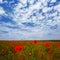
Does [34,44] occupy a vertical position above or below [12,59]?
above

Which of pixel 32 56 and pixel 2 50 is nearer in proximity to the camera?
pixel 32 56

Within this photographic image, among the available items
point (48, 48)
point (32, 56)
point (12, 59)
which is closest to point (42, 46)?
point (48, 48)

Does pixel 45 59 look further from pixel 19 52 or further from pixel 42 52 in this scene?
pixel 19 52

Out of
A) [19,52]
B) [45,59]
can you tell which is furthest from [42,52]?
[19,52]

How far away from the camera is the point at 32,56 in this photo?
541cm

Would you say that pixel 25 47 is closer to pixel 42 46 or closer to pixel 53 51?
pixel 42 46

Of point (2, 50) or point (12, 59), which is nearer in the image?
point (12, 59)

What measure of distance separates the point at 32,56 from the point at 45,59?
1.16 ft

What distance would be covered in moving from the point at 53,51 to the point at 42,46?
1.31ft

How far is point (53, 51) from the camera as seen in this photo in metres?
6.02

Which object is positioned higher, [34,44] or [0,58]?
[34,44]

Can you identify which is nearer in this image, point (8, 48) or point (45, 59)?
point (45, 59)

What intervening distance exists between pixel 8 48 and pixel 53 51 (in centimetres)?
130

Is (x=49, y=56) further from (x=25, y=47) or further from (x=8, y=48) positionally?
(x=8, y=48)
